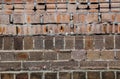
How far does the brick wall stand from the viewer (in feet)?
8.23

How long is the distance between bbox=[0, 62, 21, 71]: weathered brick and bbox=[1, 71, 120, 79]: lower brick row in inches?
1.9

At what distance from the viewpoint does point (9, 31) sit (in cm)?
251

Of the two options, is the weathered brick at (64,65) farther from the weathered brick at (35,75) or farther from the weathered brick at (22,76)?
the weathered brick at (22,76)

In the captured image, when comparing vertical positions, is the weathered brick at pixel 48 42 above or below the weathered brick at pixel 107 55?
above

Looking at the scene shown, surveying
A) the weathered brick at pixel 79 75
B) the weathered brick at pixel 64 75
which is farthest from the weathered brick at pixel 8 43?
the weathered brick at pixel 79 75

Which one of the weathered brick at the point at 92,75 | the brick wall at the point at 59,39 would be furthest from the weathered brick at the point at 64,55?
the weathered brick at the point at 92,75

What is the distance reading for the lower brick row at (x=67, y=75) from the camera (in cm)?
251

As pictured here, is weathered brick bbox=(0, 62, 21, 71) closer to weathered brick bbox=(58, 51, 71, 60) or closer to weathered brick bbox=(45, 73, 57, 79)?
weathered brick bbox=(45, 73, 57, 79)

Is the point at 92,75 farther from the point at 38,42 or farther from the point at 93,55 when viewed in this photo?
the point at 38,42

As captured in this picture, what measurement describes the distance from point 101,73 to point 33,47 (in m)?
0.71

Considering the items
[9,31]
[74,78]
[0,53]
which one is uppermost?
[9,31]

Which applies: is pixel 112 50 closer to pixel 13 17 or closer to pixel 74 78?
pixel 74 78

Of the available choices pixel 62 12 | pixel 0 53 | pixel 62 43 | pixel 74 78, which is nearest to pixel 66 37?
pixel 62 43

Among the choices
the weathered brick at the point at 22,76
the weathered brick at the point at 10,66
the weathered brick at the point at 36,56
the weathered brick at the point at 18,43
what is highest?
the weathered brick at the point at 18,43
